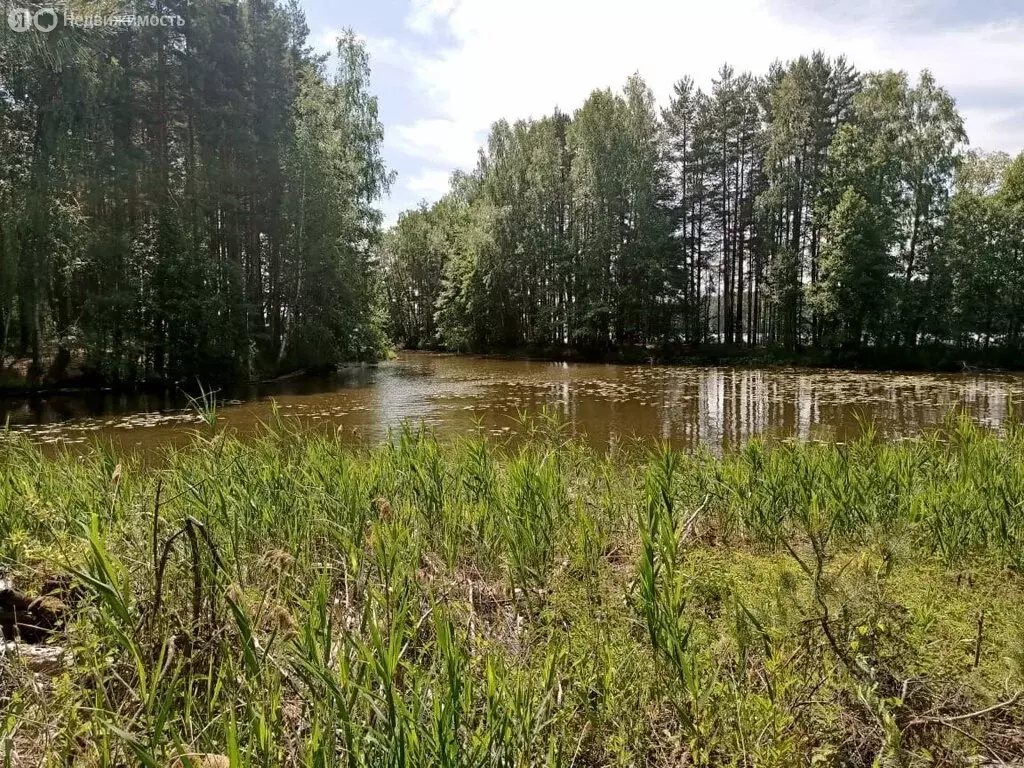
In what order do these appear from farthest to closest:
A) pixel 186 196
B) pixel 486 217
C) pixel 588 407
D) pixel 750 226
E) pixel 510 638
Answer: pixel 486 217, pixel 750 226, pixel 186 196, pixel 588 407, pixel 510 638

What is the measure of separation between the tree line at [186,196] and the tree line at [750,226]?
12724 mm

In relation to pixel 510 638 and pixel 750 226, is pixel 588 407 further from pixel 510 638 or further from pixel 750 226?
pixel 750 226

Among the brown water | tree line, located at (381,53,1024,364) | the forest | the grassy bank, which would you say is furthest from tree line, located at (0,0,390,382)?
the grassy bank

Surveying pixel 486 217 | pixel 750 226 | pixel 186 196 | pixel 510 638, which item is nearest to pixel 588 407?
pixel 510 638

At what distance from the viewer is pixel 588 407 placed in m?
14.3

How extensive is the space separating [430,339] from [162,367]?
3706 centimetres

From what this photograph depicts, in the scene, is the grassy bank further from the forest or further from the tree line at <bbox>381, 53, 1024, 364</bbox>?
the tree line at <bbox>381, 53, 1024, 364</bbox>

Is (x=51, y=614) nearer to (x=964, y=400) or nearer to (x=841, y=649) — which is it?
(x=841, y=649)

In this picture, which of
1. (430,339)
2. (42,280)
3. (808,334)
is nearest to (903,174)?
(808,334)

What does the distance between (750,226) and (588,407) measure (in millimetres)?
24342

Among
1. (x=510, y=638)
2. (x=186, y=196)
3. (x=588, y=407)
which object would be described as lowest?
(x=588, y=407)

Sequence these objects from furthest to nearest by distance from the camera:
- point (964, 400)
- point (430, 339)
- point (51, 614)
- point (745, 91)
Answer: point (430, 339)
point (745, 91)
point (964, 400)
point (51, 614)

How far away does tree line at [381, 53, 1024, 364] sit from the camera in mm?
25500

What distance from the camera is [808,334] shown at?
96.7 feet
